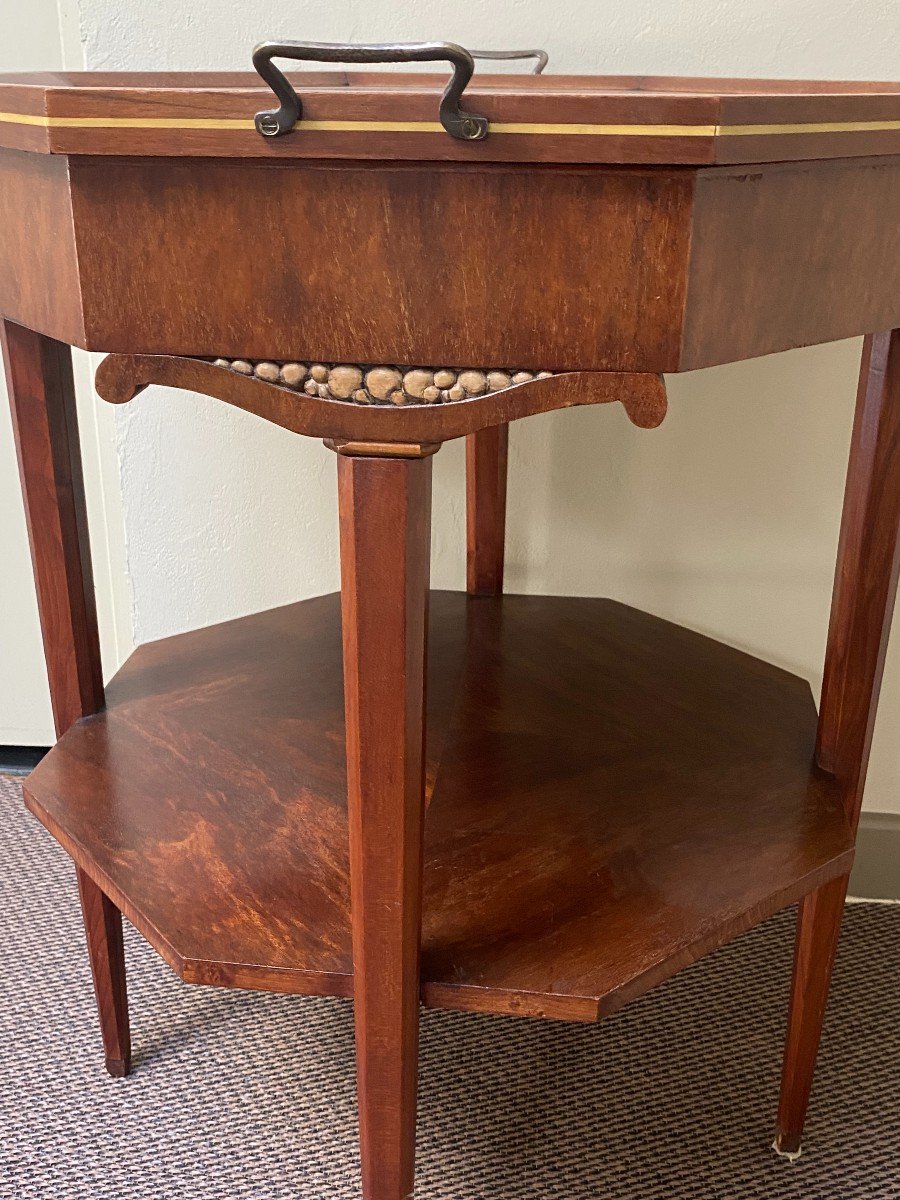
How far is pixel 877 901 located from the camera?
1506 mm

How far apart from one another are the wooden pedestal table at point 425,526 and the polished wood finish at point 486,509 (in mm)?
146

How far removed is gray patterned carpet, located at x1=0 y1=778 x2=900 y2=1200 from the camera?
3.53 ft

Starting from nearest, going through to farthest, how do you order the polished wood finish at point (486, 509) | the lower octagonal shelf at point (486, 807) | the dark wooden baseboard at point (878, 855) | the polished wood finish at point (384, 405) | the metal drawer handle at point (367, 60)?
the metal drawer handle at point (367, 60), the polished wood finish at point (384, 405), the lower octagonal shelf at point (486, 807), the polished wood finish at point (486, 509), the dark wooden baseboard at point (878, 855)

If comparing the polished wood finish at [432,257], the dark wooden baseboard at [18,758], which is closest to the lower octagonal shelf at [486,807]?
the polished wood finish at [432,257]

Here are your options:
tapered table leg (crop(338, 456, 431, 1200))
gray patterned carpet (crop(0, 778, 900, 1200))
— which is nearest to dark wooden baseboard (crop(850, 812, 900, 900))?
gray patterned carpet (crop(0, 778, 900, 1200))

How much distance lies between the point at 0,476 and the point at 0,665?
30 cm

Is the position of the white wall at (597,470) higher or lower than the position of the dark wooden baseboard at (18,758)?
higher

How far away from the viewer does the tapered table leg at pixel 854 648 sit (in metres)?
0.89

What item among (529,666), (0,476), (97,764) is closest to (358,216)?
(97,764)

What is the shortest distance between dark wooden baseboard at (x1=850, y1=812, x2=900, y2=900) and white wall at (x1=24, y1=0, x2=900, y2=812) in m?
0.03

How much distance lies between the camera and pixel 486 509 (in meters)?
1.34

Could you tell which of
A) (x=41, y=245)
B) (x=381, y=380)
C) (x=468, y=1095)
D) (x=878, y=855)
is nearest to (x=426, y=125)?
(x=381, y=380)

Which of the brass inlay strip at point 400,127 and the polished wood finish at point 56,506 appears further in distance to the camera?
the polished wood finish at point 56,506

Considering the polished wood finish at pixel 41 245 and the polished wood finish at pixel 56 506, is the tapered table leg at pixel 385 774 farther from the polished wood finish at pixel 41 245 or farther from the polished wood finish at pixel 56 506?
the polished wood finish at pixel 56 506
